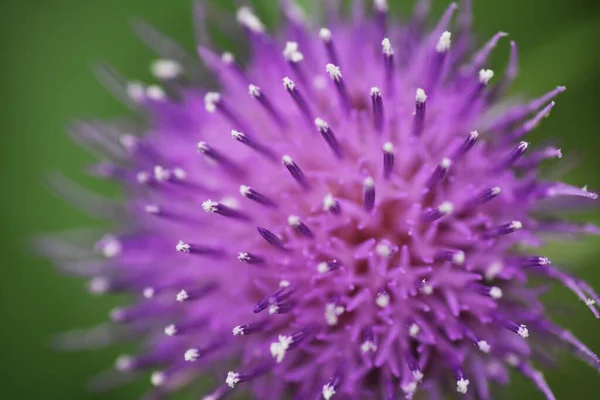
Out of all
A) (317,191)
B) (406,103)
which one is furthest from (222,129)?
(406,103)

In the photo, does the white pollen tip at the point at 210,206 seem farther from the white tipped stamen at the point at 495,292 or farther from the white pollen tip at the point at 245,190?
the white tipped stamen at the point at 495,292

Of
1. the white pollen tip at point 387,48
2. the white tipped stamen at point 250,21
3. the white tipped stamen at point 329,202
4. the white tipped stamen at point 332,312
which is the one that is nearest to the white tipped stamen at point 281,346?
the white tipped stamen at point 332,312

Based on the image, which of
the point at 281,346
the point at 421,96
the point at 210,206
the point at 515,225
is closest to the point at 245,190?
the point at 210,206

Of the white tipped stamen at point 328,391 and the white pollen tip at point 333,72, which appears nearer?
the white tipped stamen at point 328,391

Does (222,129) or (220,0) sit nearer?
(222,129)

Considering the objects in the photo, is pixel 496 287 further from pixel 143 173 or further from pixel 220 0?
pixel 220 0
